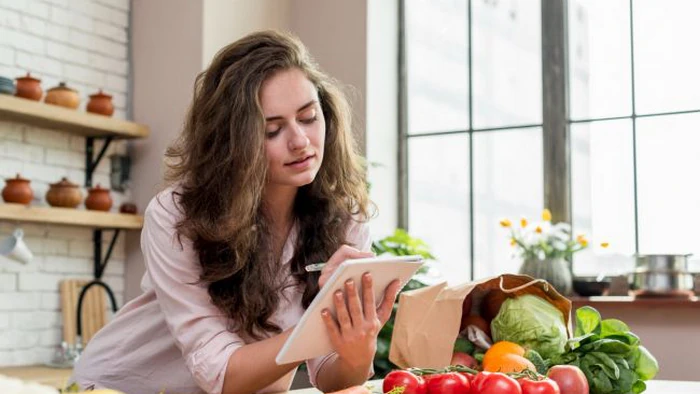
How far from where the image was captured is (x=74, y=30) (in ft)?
13.9

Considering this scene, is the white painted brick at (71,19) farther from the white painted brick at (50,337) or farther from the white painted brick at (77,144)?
the white painted brick at (50,337)

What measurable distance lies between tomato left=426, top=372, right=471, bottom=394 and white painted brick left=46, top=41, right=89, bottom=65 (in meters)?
3.05

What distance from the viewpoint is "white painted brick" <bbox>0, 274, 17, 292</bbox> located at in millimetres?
3852

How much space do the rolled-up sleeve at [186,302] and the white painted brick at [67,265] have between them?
2300 mm

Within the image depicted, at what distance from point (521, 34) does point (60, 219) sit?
7.64 ft

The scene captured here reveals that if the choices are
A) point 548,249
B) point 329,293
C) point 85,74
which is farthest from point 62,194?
point 329,293

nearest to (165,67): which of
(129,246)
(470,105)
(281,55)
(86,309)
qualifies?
(129,246)

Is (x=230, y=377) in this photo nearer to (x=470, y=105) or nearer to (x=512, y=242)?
(x=512, y=242)

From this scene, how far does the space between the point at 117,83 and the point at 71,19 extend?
1.30 ft

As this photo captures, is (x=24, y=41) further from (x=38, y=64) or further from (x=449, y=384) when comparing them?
(x=449, y=384)

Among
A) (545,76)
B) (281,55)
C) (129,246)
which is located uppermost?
(545,76)

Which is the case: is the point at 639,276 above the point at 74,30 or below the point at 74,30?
below

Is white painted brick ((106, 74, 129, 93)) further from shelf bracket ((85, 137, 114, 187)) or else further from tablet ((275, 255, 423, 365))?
tablet ((275, 255, 423, 365))

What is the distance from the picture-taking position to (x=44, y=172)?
4.05 m
